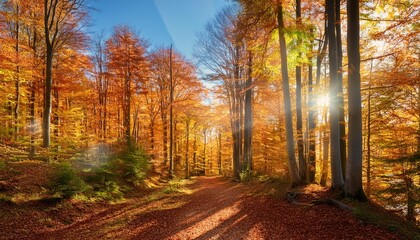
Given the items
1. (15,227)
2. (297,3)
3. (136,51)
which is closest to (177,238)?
(15,227)

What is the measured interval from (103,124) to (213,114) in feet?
35.5

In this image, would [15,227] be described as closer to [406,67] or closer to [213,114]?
[406,67]

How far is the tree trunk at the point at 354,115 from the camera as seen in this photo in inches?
272

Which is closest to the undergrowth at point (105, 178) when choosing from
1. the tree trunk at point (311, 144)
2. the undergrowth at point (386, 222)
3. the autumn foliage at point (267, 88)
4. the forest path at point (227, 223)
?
the autumn foliage at point (267, 88)

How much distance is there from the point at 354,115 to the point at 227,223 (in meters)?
5.04

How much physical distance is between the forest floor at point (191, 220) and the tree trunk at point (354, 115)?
1009mm

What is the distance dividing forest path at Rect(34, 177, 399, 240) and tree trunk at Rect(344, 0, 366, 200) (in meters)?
0.99

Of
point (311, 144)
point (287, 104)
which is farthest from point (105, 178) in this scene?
point (311, 144)

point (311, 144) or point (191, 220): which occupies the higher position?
point (311, 144)

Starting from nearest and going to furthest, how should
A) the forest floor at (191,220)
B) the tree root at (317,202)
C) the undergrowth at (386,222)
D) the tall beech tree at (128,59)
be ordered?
the undergrowth at (386,222) → the forest floor at (191,220) → the tree root at (317,202) → the tall beech tree at (128,59)

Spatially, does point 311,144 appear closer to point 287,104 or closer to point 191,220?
point 287,104

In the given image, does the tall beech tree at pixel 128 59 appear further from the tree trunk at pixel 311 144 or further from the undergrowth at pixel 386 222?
the undergrowth at pixel 386 222

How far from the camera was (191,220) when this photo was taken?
7.80m

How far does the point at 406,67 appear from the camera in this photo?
9141mm
